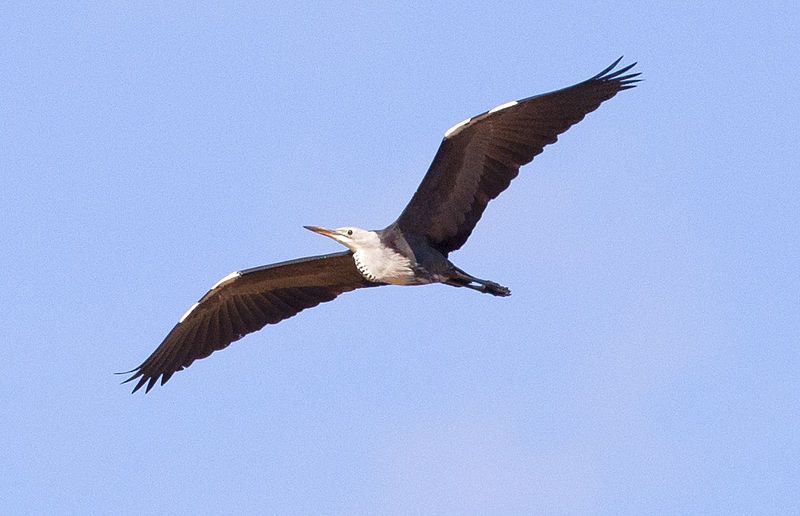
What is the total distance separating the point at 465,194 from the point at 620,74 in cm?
210

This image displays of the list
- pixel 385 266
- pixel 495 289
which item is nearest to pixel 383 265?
pixel 385 266

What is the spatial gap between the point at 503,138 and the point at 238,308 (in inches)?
163

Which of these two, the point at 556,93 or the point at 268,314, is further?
the point at 268,314

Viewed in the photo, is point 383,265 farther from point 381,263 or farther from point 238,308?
point 238,308

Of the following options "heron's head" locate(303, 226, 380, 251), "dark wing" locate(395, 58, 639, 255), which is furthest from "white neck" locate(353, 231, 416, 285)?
"dark wing" locate(395, 58, 639, 255)

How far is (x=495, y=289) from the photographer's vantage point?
1731cm

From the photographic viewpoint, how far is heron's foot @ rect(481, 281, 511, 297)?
17250mm

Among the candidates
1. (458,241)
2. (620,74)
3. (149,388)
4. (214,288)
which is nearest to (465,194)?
(458,241)

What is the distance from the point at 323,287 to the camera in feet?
60.2

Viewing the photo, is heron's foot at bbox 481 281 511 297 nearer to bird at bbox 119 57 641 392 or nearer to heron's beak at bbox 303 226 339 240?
bird at bbox 119 57 641 392

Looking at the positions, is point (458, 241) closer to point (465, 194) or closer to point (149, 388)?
point (465, 194)

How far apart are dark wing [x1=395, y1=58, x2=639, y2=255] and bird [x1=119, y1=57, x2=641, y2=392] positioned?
0.03 ft

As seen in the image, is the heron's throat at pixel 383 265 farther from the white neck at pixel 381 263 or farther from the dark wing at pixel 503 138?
the dark wing at pixel 503 138

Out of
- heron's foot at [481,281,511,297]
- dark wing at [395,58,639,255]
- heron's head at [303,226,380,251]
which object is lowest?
heron's foot at [481,281,511,297]
